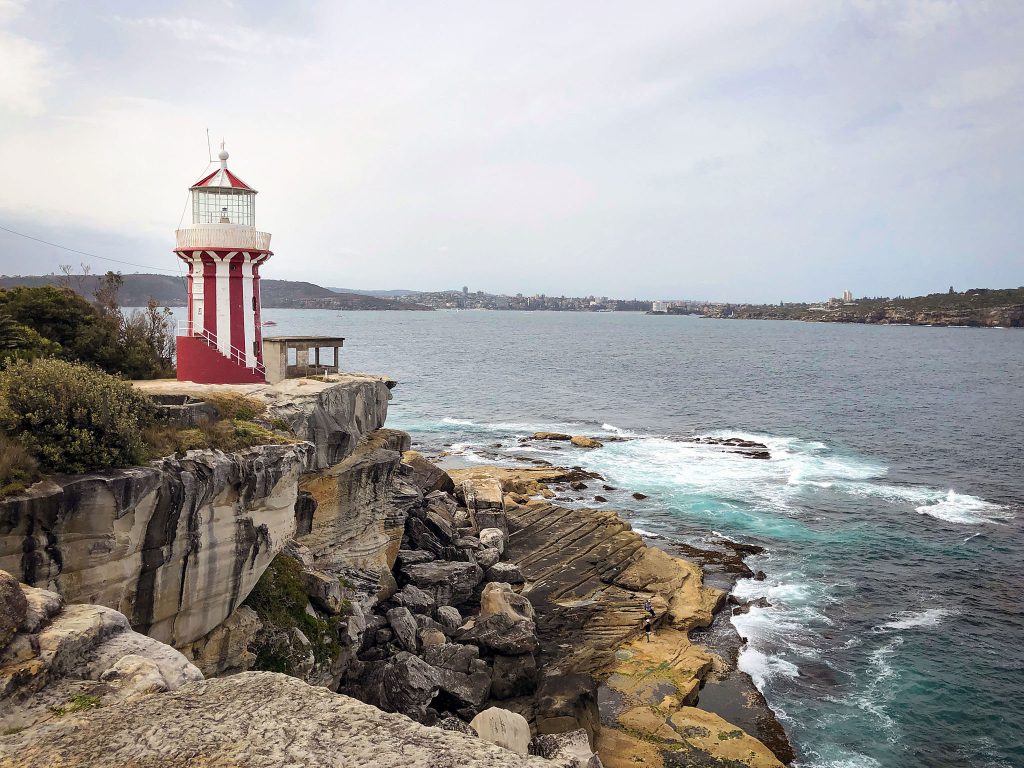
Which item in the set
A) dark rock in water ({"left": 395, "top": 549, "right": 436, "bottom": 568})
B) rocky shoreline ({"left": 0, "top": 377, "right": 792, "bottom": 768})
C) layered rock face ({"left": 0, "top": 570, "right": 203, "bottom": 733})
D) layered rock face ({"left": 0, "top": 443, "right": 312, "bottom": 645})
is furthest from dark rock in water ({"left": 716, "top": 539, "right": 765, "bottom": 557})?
layered rock face ({"left": 0, "top": 570, "right": 203, "bottom": 733})

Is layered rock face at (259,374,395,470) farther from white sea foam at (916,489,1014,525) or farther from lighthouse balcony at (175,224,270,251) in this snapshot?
white sea foam at (916,489,1014,525)

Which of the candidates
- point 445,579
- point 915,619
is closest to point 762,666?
point 915,619

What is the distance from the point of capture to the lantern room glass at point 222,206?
22.2m

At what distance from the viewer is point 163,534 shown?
14.0m

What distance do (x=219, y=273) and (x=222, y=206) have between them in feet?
7.14

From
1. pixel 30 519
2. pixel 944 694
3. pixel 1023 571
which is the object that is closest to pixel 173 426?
pixel 30 519

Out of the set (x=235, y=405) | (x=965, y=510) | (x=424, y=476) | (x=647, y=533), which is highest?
(x=235, y=405)

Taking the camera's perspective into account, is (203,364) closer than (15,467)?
No

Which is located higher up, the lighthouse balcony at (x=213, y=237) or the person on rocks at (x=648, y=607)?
the lighthouse balcony at (x=213, y=237)

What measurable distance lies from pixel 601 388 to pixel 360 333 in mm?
116549

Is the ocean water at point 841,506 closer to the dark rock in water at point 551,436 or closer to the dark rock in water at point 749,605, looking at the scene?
the dark rock in water at point 749,605

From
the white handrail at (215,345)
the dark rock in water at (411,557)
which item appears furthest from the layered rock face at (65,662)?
the dark rock in water at (411,557)

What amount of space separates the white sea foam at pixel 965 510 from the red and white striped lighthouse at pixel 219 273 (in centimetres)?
3618

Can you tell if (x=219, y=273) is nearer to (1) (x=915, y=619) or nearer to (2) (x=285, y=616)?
(2) (x=285, y=616)
